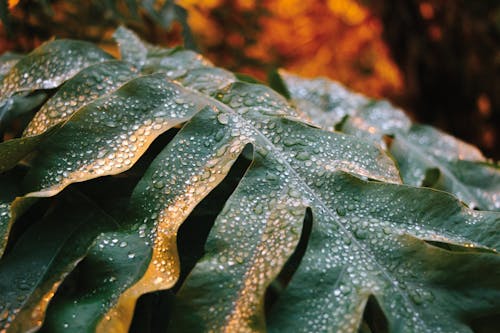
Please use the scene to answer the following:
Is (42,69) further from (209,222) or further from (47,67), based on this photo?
(209,222)

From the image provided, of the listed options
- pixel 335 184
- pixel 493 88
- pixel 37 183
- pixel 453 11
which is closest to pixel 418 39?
pixel 453 11

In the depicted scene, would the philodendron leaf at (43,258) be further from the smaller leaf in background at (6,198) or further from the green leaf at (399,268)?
the green leaf at (399,268)

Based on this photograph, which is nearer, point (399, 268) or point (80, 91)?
point (399, 268)

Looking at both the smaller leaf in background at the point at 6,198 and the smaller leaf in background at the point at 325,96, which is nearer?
the smaller leaf in background at the point at 6,198

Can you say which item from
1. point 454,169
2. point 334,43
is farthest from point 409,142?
point 334,43

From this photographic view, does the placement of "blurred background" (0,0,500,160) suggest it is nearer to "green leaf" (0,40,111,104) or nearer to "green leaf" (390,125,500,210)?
"green leaf" (0,40,111,104)

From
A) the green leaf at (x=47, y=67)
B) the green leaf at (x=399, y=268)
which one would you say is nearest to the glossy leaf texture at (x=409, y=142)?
the green leaf at (x=399, y=268)

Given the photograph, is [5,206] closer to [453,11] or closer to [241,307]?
[241,307]
